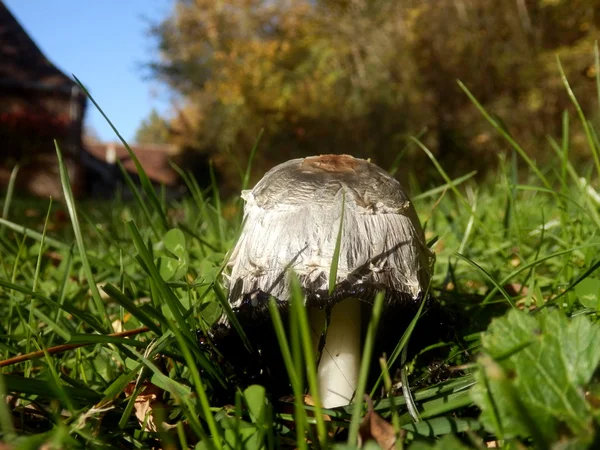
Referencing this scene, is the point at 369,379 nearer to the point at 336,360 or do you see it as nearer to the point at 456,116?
the point at 336,360

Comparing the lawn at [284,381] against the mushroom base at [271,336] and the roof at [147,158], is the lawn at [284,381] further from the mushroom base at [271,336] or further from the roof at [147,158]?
the roof at [147,158]

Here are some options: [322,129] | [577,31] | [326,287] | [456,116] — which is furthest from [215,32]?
[326,287]

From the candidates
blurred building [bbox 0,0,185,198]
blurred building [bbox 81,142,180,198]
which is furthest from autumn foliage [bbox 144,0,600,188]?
blurred building [bbox 81,142,180,198]

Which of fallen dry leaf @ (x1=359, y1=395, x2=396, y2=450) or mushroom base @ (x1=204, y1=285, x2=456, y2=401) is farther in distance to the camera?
mushroom base @ (x1=204, y1=285, x2=456, y2=401)

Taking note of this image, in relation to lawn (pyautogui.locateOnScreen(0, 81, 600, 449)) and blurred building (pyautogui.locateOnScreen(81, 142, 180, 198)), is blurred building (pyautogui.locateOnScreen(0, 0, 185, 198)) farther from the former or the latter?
lawn (pyautogui.locateOnScreen(0, 81, 600, 449))

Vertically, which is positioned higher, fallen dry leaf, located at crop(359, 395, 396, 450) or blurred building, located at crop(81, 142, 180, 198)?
blurred building, located at crop(81, 142, 180, 198)

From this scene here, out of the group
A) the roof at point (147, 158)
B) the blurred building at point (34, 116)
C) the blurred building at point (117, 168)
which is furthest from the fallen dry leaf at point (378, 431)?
the roof at point (147, 158)

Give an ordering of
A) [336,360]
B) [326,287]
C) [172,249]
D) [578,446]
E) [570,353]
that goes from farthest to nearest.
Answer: [172,249], [336,360], [326,287], [570,353], [578,446]
